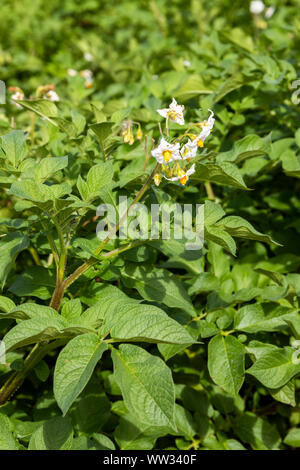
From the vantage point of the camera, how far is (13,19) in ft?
12.3

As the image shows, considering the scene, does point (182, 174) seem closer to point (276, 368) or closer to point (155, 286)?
point (155, 286)

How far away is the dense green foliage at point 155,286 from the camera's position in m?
0.88

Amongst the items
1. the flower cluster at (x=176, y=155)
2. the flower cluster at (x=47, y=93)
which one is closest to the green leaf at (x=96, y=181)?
the flower cluster at (x=176, y=155)

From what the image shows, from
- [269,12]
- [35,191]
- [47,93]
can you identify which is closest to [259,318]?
[35,191]

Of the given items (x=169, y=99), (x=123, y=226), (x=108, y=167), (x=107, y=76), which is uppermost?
(x=107, y=76)

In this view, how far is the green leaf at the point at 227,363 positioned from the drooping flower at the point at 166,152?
0.45 meters

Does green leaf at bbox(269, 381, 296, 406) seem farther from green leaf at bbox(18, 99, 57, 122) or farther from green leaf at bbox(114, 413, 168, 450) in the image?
green leaf at bbox(18, 99, 57, 122)

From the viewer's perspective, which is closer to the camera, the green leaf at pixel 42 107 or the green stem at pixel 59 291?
the green stem at pixel 59 291

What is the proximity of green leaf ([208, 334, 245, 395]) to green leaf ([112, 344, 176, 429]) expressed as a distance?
0.28 metres

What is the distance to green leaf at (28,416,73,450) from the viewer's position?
39.7 inches

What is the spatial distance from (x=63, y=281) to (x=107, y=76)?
209cm

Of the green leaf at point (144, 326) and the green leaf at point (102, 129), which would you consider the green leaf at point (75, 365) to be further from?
the green leaf at point (102, 129)
